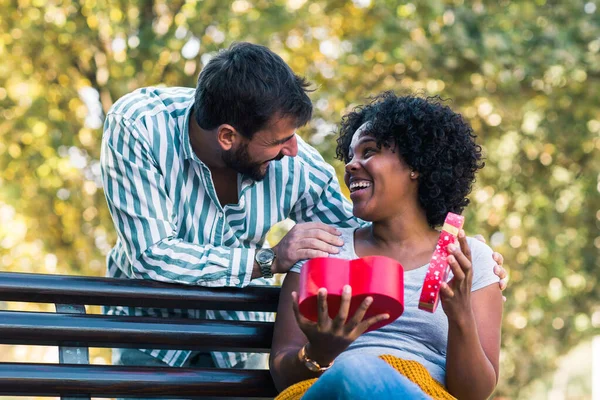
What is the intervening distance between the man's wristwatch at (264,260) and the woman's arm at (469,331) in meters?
0.59

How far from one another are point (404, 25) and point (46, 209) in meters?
3.41

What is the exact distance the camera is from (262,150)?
2850 millimetres

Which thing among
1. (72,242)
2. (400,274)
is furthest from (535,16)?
(400,274)

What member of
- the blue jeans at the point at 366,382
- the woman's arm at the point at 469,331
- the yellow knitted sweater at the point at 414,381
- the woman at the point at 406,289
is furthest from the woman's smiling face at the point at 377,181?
the blue jeans at the point at 366,382

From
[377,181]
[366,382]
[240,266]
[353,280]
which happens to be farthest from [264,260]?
[366,382]

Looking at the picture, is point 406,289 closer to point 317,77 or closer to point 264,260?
point 264,260

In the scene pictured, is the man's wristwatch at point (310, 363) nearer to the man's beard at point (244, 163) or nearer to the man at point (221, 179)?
the man at point (221, 179)

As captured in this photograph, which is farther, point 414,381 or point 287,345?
point 287,345

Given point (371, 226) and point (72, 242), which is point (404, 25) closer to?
point (72, 242)

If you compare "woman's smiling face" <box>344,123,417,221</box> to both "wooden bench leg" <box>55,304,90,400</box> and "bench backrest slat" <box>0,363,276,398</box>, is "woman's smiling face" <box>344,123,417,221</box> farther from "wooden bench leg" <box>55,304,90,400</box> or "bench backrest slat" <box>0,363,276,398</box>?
"wooden bench leg" <box>55,304,90,400</box>

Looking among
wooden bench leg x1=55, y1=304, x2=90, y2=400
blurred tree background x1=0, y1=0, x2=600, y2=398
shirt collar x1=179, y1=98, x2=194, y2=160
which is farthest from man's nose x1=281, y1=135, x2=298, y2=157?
blurred tree background x1=0, y1=0, x2=600, y2=398

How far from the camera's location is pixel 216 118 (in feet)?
9.54

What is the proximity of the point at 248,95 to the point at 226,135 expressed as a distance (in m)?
0.15

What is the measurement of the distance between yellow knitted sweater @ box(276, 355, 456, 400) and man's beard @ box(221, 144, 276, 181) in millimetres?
827
